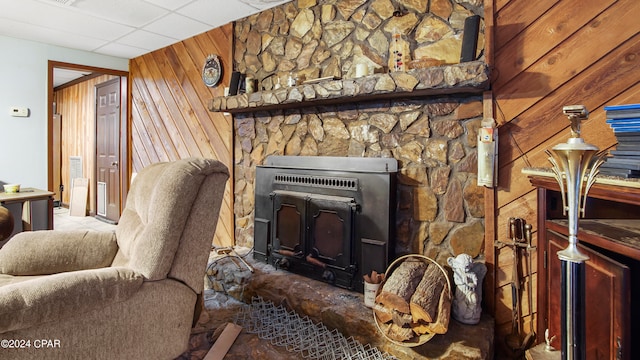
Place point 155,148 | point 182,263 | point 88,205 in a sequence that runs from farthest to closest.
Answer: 1. point 88,205
2. point 155,148
3. point 182,263

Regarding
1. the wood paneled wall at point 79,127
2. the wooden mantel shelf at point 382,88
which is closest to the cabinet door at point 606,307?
the wooden mantel shelf at point 382,88

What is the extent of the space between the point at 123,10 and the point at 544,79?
3.41 m

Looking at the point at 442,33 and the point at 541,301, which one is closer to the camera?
the point at 541,301

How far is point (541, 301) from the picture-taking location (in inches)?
59.1

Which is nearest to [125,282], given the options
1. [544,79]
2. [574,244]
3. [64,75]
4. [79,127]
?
[574,244]

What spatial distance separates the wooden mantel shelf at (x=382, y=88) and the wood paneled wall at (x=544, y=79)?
242mm

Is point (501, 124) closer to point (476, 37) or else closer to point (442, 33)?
point (476, 37)

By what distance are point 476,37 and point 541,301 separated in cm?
142

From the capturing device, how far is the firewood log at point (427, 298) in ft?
5.20

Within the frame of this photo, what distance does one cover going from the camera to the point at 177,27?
3.31m

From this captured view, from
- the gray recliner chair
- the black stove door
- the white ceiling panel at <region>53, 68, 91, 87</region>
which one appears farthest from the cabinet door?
the white ceiling panel at <region>53, 68, 91, 87</region>

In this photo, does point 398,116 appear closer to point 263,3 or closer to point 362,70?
point 362,70

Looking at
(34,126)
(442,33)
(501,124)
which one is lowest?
(501,124)

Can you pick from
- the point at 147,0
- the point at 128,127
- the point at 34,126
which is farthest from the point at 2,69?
the point at 147,0
